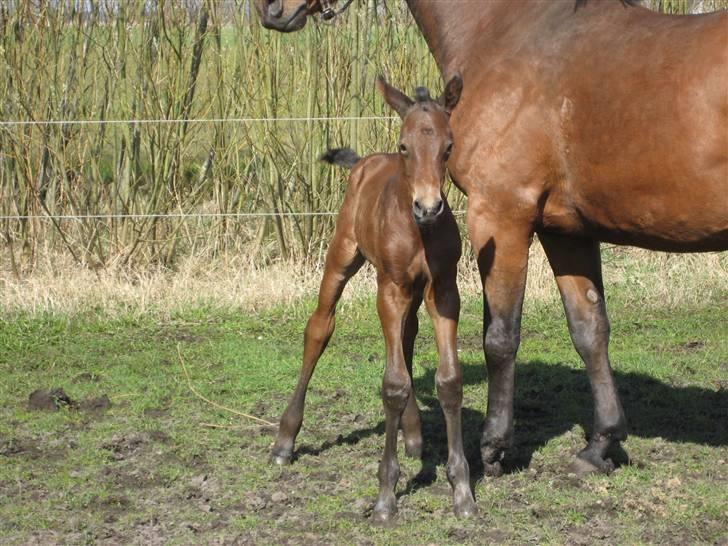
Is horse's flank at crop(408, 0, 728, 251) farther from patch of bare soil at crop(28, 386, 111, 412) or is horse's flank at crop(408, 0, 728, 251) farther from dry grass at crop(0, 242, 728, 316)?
dry grass at crop(0, 242, 728, 316)

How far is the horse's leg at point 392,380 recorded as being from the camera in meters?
4.52

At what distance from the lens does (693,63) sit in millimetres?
4480

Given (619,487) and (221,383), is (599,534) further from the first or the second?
(221,383)

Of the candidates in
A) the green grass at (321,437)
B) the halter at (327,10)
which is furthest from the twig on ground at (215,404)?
the halter at (327,10)

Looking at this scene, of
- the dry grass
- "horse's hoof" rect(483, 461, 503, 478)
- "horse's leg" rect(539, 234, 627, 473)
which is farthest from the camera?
the dry grass

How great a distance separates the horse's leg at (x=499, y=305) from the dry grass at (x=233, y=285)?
350 centimetres

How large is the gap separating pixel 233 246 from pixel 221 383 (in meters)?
2.94

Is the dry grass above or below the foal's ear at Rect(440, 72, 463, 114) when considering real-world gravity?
below

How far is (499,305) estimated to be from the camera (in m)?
4.99

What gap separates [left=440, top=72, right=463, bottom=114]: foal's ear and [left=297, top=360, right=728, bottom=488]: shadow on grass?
1.73m

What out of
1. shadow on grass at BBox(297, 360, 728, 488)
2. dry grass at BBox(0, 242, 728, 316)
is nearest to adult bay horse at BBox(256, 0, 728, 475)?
shadow on grass at BBox(297, 360, 728, 488)

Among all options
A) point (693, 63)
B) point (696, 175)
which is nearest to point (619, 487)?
point (696, 175)

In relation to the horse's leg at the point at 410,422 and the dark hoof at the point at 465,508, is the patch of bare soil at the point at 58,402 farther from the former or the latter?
the dark hoof at the point at 465,508

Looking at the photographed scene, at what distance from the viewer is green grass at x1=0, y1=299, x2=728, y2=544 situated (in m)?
4.42
